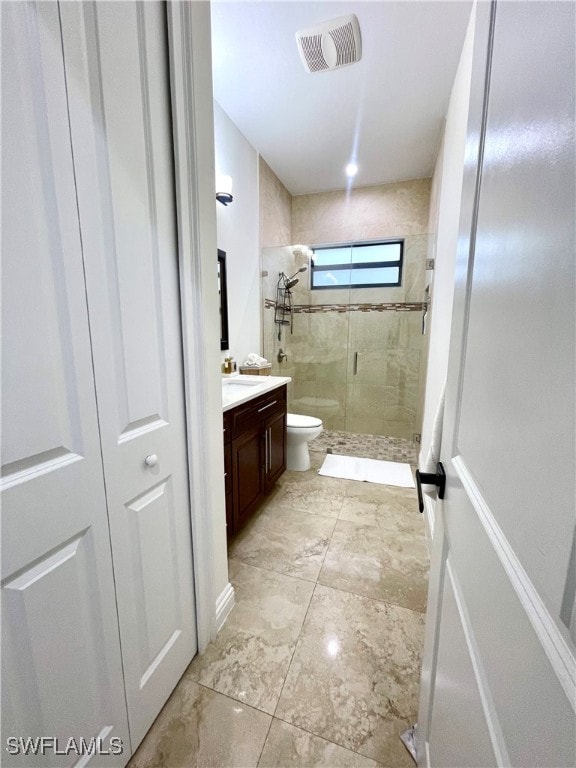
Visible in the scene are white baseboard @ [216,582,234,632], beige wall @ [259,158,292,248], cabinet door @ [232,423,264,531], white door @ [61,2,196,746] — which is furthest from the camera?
beige wall @ [259,158,292,248]

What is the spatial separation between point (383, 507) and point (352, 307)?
90.6 inches

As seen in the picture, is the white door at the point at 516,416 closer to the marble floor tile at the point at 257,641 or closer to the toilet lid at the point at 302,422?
the marble floor tile at the point at 257,641

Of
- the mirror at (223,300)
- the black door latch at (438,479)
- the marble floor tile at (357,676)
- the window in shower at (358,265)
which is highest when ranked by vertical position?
the window in shower at (358,265)

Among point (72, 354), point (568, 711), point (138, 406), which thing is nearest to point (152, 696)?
point (138, 406)

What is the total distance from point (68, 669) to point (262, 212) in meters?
3.26

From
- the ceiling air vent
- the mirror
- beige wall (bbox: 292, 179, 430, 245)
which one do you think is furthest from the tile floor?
beige wall (bbox: 292, 179, 430, 245)

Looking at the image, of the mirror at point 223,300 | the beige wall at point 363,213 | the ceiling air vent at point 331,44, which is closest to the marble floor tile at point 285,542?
the mirror at point 223,300

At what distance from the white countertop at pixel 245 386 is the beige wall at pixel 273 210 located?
1489mm

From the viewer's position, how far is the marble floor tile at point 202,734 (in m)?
0.91

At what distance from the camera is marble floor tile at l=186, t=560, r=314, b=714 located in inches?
43.5

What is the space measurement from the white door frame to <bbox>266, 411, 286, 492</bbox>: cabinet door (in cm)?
89

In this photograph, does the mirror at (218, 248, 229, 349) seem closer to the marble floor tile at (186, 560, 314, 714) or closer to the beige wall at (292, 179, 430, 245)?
the marble floor tile at (186, 560, 314, 714)

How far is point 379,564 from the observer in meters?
1.67

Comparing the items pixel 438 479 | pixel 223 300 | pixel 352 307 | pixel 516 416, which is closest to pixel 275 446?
pixel 223 300
